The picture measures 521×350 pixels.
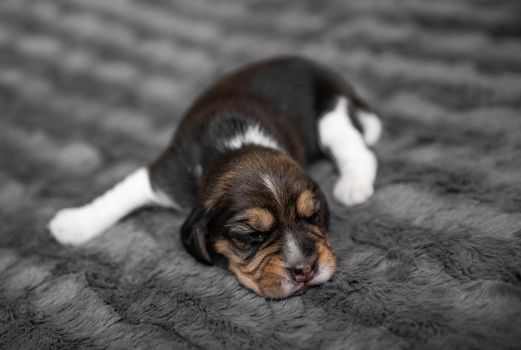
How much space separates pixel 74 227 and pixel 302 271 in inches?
58.7

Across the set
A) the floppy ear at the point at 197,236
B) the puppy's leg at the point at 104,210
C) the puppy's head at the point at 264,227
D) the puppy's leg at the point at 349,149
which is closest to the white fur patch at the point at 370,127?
the puppy's leg at the point at 349,149

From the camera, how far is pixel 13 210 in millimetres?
3660

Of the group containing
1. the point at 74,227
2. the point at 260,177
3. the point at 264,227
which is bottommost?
the point at 74,227

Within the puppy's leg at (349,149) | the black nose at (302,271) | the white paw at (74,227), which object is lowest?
the white paw at (74,227)

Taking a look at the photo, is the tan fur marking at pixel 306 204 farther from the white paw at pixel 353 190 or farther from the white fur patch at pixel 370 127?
the white fur patch at pixel 370 127

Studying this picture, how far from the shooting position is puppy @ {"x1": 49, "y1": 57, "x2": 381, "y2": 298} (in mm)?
2723

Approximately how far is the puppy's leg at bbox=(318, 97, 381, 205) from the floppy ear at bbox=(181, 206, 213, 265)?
0.94 metres

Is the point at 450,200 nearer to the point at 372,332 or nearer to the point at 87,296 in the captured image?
the point at 372,332

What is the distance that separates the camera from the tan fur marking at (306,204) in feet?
9.16

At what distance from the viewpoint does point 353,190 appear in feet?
11.0

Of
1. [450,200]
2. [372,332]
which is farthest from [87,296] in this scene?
[450,200]

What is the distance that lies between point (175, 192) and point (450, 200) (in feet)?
5.35

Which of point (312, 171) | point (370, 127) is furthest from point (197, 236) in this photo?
point (370, 127)

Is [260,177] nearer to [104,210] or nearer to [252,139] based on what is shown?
[252,139]
